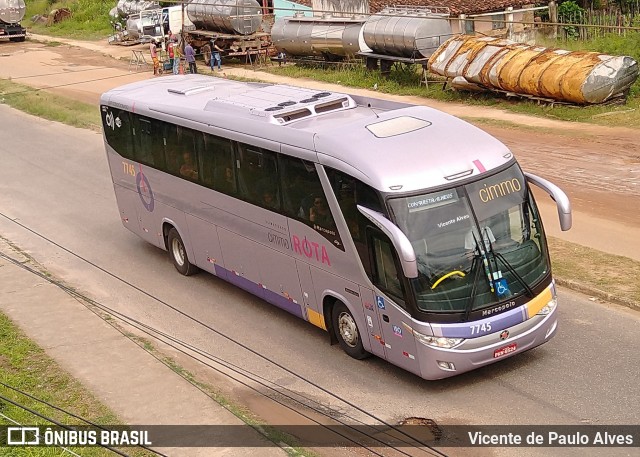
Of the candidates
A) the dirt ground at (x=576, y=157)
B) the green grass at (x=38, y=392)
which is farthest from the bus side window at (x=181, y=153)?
the dirt ground at (x=576, y=157)

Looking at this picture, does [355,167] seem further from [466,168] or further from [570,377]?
[570,377]

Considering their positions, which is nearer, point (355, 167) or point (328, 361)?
point (355, 167)

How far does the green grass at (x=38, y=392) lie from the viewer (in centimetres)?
995

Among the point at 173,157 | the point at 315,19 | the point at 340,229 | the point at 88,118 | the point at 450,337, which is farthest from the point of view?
the point at 315,19

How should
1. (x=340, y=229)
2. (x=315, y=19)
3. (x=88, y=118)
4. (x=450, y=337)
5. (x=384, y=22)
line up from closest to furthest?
(x=450, y=337) < (x=340, y=229) < (x=88, y=118) < (x=384, y=22) < (x=315, y=19)

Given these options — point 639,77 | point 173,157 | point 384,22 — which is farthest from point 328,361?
point 384,22

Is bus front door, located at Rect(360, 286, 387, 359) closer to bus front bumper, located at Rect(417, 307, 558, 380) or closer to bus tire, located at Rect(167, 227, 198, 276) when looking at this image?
bus front bumper, located at Rect(417, 307, 558, 380)

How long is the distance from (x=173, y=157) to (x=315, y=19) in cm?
2424

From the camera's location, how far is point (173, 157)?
15.6 m

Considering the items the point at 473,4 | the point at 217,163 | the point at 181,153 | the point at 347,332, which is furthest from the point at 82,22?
the point at 347,332

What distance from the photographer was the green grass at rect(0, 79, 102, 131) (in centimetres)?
3086

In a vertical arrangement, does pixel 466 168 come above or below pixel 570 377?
above

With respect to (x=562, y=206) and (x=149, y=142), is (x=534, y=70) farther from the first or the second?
(x=562, y=206)

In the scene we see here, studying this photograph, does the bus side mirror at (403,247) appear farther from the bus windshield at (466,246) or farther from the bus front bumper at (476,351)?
the bus front bumper at (476,351)
